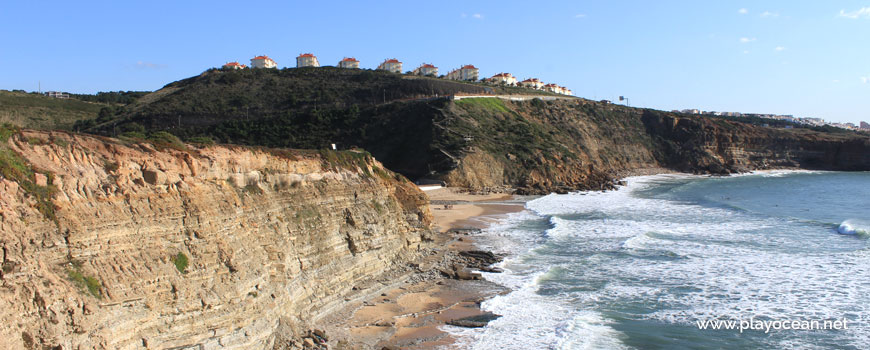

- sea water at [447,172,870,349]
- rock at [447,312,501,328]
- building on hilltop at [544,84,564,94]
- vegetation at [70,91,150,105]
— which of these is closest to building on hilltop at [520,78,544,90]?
building on hilltop at [544,84,564,94]

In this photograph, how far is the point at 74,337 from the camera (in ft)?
30.0

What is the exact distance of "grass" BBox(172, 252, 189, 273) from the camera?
36.5 ft

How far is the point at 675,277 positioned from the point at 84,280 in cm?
1754

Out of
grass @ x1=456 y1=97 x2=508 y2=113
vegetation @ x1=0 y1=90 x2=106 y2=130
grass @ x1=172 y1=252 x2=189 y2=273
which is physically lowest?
grass @ x1=172 y1=252 x2=189 y2=273

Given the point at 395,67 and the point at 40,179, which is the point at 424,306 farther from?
the point at 395,67

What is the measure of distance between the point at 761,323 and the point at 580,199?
30795mm


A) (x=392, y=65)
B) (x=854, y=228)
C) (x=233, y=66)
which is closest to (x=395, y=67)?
(x=392, y=65)

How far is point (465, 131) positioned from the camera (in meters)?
59.0

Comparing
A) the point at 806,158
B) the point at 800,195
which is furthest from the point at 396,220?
the point at 806,158

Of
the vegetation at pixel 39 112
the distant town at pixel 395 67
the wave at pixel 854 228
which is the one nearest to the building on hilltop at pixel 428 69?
the distant town at pixel 395 67

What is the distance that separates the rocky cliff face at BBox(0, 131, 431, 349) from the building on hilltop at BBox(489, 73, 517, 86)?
97013 mm

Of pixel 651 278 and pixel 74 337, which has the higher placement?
pixel 74 337

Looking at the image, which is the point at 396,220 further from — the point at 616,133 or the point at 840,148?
the point at 840,148

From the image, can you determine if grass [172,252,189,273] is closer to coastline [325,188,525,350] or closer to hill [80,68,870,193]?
coastline [325,188,525,350]
